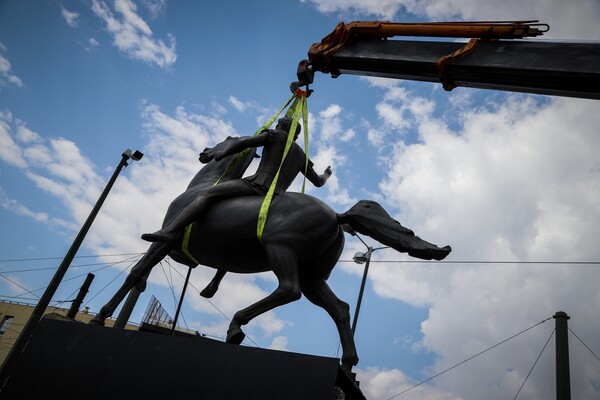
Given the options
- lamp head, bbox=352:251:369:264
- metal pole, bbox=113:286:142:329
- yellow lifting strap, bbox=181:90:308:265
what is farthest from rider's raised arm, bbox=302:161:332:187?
lamp head, bbox=352:251:369:264

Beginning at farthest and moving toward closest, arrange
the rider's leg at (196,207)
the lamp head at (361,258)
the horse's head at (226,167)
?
1. the lamp head at (361,258)
2. the horse's head at (226,167)
3. the rider's leg at (196,207)

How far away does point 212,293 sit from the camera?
19.0 feet

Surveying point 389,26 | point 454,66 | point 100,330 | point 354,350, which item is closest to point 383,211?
point 354,350

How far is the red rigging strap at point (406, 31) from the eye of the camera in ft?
16.5

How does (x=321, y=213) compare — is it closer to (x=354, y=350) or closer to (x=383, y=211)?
(x=383, y=211)

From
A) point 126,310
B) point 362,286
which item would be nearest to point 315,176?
point 126,310

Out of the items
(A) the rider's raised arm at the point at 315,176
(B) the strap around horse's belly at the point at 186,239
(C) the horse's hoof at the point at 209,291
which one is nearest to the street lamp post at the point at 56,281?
(C) the horse's hoof at the point at 209,291

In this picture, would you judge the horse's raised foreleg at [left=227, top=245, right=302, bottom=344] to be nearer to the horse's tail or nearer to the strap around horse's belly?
the horse's tail

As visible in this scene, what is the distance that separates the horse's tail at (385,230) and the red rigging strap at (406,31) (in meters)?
2.26

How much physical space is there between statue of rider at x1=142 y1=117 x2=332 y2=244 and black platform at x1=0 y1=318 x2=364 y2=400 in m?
1.25

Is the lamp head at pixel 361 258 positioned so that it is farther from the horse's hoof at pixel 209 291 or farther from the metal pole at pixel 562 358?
the horse's hoof at pixel 209 291

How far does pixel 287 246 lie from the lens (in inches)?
186

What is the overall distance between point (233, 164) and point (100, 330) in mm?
2609

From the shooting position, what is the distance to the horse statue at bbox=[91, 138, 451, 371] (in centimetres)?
461
